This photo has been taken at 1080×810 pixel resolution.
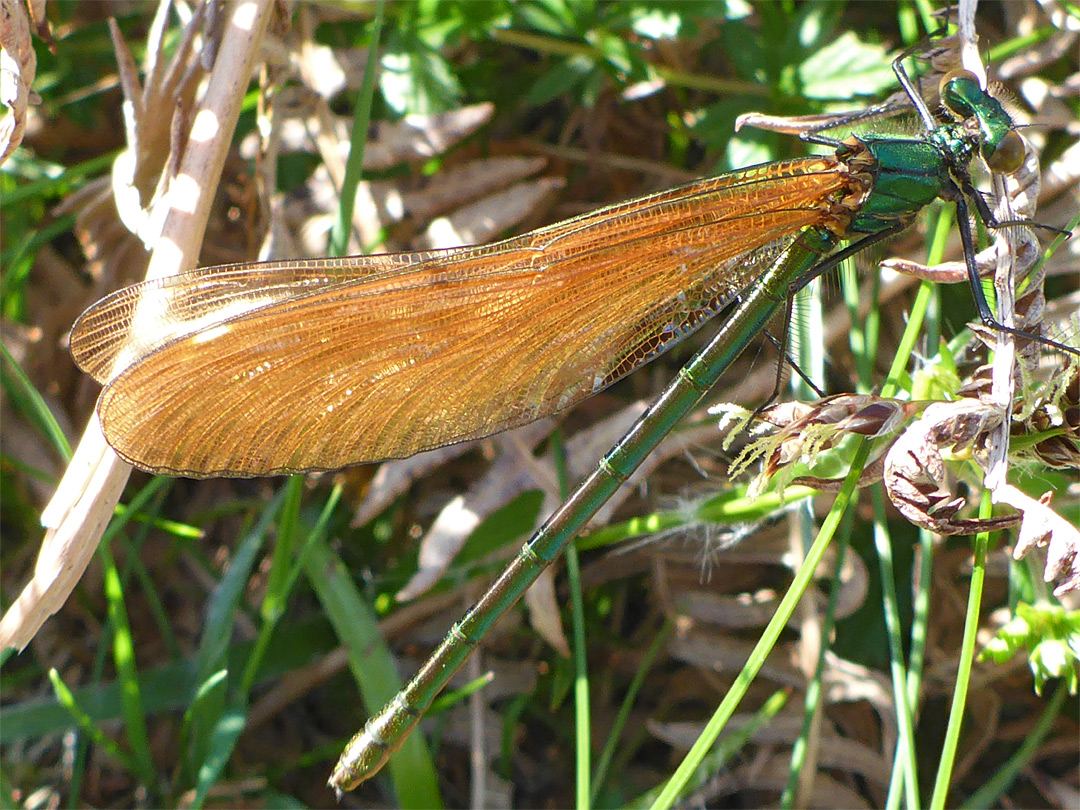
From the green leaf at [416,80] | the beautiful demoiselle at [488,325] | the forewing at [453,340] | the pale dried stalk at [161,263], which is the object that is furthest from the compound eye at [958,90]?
the pale dried stalk at [161,263]

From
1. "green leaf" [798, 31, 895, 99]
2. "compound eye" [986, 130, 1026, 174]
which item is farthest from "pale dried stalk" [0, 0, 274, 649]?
"compound eye" [986, 130, 1026, 174]

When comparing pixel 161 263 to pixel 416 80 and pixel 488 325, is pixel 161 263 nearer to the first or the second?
pixel 488 325

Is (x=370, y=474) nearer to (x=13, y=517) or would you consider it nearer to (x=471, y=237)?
(x=471, y=237)

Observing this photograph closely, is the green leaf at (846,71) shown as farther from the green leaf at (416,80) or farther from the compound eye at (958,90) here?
the green leaf at (416,80)

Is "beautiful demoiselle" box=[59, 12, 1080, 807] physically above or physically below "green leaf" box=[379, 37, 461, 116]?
below

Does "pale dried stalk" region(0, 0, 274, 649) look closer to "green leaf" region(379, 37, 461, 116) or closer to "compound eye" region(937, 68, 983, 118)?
"green leaf" region(379, 37, 461, 116)

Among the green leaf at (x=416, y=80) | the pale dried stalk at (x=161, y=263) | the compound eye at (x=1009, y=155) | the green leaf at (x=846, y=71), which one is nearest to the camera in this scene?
the compound eye at (x=1009, y=155)

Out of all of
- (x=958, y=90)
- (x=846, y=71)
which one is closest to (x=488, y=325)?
(x=958, y=90)

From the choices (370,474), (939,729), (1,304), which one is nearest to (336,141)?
(370,474)
